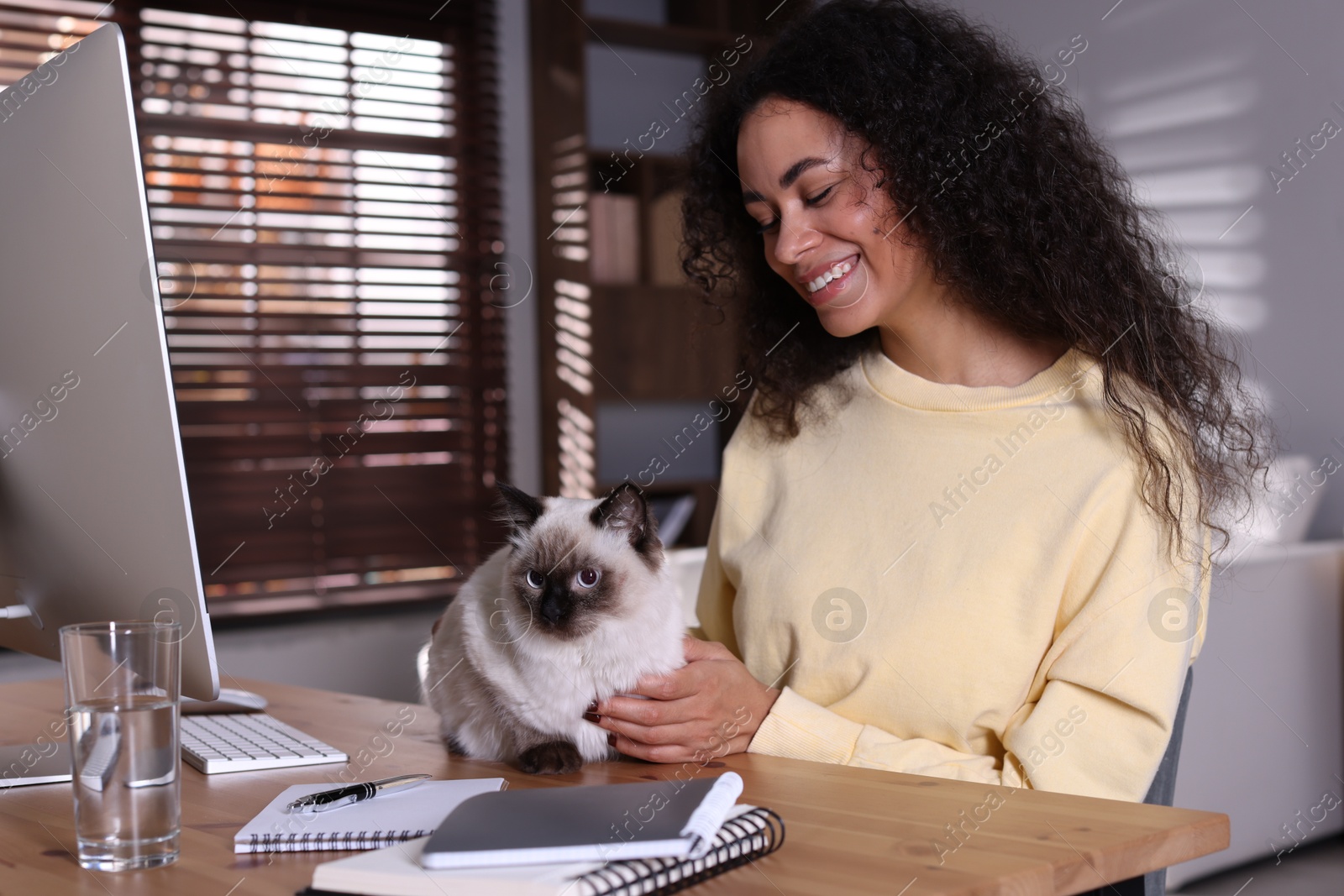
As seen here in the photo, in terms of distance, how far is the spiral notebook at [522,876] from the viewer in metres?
0.72

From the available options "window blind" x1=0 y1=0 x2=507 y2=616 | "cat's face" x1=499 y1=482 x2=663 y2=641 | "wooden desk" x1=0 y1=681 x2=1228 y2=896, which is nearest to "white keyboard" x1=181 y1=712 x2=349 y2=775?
"wooden desk" x1=0 y1=681 x2=1228 y2=896

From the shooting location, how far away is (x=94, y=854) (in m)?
0.83

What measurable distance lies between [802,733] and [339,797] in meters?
0.52

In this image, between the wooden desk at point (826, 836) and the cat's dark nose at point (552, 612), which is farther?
the cat's dark nose at point (552, 612)

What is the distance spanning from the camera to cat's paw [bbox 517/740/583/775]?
1125 millimetres

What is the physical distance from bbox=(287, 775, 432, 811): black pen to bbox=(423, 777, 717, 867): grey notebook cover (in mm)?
158

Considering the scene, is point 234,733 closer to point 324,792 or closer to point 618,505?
point 324,792

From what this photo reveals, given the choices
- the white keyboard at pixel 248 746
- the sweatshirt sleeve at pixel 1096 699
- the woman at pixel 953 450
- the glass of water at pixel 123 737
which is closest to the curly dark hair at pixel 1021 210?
the woman at pixel 953 450

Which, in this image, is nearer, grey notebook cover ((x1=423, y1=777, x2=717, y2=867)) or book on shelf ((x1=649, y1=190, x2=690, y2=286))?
grey notebook cover ((x1=423, y1=777, x2=717, y2=867))

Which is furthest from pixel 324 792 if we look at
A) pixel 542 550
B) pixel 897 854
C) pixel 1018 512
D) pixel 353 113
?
pixel 353 113

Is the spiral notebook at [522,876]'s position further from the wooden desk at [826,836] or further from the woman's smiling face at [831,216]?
the woman's smiling face at [831,216]

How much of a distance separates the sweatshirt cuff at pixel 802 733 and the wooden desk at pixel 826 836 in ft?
0.17

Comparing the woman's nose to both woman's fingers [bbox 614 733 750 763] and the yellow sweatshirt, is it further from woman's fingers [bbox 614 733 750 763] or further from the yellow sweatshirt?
woman's fingers [bbox 614 733 750 763]

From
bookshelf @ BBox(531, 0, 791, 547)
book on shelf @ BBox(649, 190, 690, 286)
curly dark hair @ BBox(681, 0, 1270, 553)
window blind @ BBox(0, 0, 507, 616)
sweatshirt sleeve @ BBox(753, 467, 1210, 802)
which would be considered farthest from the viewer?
book on shelf @ BBox(649, 190, 690, 286)
